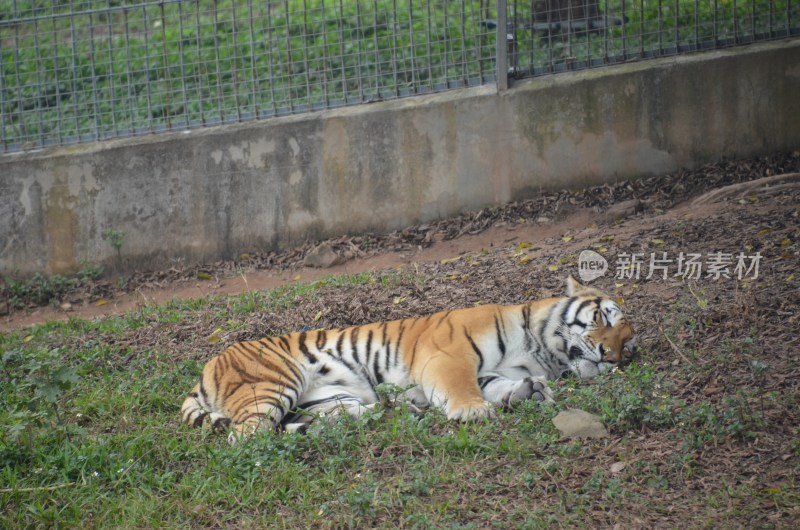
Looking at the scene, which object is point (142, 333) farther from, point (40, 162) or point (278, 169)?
point (40, 162)

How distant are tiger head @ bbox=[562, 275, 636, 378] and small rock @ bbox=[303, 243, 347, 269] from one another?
318 cm

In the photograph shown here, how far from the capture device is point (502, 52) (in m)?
7.93

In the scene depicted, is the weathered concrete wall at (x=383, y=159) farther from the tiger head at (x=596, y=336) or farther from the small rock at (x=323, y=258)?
the tiger head at (x=596, y=336)

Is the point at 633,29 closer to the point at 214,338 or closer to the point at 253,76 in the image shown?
the point at 253,76

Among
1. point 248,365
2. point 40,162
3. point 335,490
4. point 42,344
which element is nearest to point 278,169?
point 40,162

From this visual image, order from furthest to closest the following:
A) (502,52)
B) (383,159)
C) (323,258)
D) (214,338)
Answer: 1. (383,159)
2. (502,52)
3. (323,258)
4. (214,338)

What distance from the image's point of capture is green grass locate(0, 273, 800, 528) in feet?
→ 11.5

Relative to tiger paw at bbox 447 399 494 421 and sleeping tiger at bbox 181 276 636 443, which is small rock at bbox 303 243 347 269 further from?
tiger paw at bbox 447 399 494 421

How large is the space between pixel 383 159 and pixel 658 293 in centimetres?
330

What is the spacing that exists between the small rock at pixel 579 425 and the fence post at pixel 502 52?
4.46 meters

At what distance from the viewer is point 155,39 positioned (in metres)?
10.3

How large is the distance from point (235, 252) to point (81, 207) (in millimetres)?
1446

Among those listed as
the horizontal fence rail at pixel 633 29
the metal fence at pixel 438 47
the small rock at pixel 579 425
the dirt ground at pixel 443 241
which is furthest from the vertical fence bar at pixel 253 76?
the small rock at pixel 579 425

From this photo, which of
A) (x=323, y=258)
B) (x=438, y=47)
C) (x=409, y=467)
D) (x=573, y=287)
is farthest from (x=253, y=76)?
(x=409, y=467)
